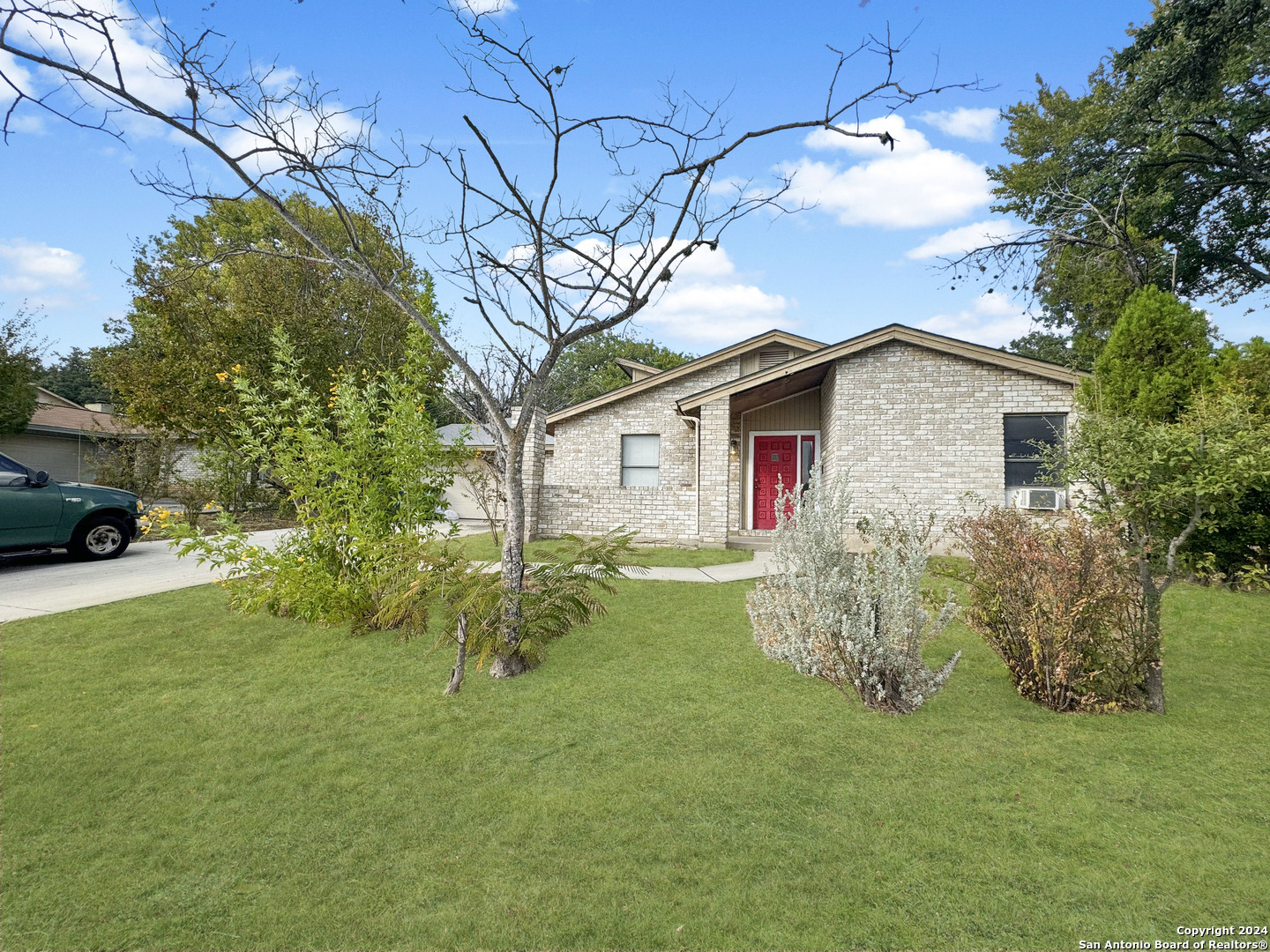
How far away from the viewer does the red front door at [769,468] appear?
15766mm

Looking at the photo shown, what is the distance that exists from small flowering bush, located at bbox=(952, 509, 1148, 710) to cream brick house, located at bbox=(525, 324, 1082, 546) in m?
6.34

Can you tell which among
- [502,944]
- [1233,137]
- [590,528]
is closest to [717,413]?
[590,528]

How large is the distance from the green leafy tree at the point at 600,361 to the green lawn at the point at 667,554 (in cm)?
2769

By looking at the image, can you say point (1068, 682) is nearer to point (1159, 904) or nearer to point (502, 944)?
point (1159, 904)

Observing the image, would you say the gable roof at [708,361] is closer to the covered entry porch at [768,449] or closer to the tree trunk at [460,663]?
the covered entry porch at [768,449]

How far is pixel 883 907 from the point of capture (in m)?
2.36

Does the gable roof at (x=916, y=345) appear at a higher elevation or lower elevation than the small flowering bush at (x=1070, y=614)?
higher

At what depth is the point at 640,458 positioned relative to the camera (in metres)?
16.5

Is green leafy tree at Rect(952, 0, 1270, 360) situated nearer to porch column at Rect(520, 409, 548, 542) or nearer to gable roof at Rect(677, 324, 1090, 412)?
gable roof at Rect(677, 324, 1090, 412)

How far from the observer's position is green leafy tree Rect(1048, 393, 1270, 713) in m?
3.91

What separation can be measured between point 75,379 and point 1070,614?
185 feet

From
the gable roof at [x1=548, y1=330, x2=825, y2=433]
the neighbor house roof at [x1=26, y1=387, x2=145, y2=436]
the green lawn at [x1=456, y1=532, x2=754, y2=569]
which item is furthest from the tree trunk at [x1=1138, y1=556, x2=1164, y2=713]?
the neighbor house roof at [x1=26, y1=387, x2=145, y2=436]

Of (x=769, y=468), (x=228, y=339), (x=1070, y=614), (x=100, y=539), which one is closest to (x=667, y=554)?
(x=769, y=468)

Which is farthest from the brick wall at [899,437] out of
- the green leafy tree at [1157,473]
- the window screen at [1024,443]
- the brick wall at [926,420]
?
the green leafy tree at [1157,473]
